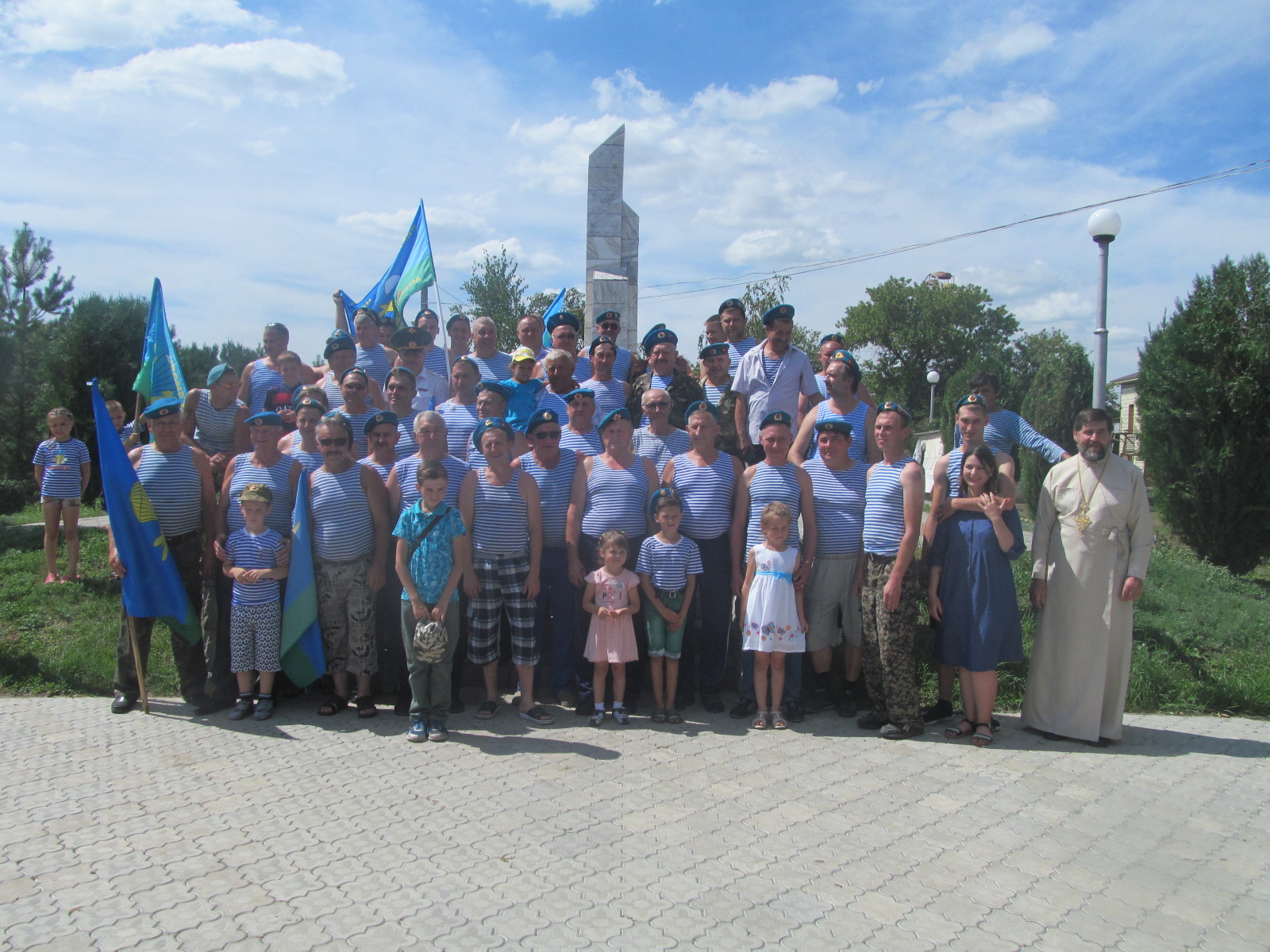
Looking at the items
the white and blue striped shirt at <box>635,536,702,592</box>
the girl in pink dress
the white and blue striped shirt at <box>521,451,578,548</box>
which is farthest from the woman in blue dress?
the white and blue striped shirt at <box>521,451,578,548</box>

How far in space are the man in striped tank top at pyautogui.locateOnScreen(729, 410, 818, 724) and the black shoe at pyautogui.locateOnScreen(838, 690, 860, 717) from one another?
30 cm

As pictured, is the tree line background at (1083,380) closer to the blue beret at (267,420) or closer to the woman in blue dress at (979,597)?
the woman in blue dress at (979,597)

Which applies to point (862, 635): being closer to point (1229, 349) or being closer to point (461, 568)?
point (461, 568)

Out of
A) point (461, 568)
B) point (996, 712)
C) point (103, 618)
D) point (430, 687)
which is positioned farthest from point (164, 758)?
point (996, 712)

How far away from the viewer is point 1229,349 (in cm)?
1048

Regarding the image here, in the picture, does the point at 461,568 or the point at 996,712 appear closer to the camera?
the point at 461,568

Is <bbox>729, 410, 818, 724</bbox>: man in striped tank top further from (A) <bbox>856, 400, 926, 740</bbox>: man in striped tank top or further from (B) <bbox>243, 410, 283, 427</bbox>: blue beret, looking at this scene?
(B) <bbox>243, 410, 283, 427</bbox>: blue beret

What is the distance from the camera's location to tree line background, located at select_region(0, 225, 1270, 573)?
10539 millimetres

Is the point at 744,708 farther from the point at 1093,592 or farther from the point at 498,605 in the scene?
the point at 1093,592

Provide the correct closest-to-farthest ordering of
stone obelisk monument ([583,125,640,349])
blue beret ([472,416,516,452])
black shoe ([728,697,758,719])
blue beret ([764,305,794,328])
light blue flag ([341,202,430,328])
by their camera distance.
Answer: blue beret ([472,416,516,452]) → black shoe ([728,697,758,719]) → blue beret ([764,305,794,328]) → light blue flag ([341,202,430,328]) → stone obelisk monument ([583,125,640,349])

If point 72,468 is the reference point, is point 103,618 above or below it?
below

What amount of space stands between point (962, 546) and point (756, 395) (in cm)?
198

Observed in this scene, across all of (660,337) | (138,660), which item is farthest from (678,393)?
(138,660)

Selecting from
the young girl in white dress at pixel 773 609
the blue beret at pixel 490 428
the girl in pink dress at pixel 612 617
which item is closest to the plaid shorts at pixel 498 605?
the girl in pink dress at pixel 612 617
